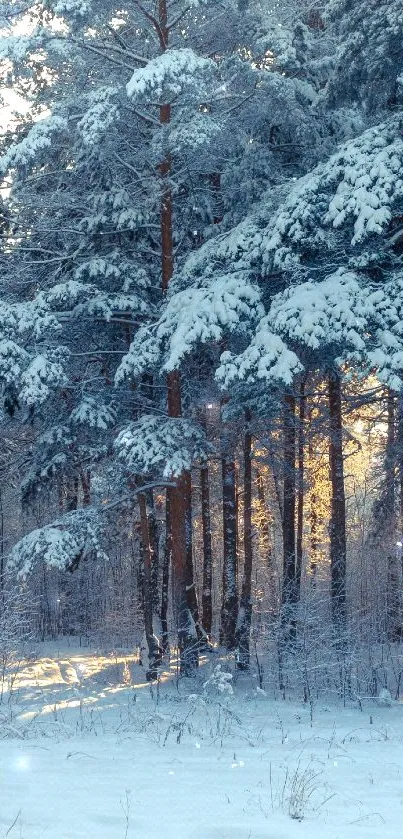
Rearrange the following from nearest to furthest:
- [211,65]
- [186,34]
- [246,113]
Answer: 1. [211,65]
2. [246,113]
3. [186,34]

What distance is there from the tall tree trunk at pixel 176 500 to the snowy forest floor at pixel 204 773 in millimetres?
2354

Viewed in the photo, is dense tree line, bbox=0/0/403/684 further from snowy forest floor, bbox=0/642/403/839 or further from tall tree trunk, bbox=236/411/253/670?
snowy forest floor, bbox=0/642/403/839

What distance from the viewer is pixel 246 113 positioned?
13.3 metres

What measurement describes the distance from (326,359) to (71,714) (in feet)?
21.3

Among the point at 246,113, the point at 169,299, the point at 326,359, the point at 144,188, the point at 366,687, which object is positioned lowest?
the point at 366,687

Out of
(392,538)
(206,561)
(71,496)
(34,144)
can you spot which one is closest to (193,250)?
(34,144)

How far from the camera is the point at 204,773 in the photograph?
6.23 metres

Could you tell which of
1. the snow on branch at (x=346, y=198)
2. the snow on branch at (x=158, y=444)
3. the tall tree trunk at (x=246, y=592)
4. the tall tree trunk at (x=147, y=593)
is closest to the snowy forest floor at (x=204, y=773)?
the snow on branch at (x=158, y=444)

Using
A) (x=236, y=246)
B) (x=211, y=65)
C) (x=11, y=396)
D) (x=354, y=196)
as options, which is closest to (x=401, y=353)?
(x=354, y=196)

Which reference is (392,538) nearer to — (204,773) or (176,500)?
(176,500)

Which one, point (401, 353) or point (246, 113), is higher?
point (246, 113)

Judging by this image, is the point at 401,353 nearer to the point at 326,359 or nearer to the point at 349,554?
the point at 326,359

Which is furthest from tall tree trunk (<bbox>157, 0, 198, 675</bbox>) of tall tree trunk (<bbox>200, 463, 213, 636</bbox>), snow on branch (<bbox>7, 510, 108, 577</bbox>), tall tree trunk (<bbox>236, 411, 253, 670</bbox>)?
tall tree trunk (<bbox>200, 463, 213, 636</bbox>)

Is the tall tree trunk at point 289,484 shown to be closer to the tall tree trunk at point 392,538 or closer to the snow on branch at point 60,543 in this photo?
the tall tree trunk at point 392,538
